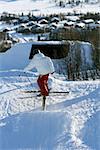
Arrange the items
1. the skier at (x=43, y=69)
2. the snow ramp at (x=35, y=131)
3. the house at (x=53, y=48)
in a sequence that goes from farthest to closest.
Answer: the house at (x=53, y=48)
the skier at (x=43, y=69)
the snow ramp at (x=35, y=131)

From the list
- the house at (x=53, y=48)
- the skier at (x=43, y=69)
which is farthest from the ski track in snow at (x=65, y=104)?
the house at (x=53, y=48)

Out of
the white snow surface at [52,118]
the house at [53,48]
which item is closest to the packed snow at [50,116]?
the white snow surface at [52,118]

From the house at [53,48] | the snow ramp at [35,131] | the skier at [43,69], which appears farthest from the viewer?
the house at [53,48]

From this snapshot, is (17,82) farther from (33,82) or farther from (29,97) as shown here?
(29,97)

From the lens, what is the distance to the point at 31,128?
23.6ft

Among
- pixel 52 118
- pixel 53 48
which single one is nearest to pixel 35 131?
pixel 52 118

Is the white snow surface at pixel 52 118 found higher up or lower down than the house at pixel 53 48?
higher up

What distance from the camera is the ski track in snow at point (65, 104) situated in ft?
22.4

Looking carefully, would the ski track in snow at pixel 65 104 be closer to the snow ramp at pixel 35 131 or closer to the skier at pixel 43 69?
the snow ramp at pixel 35 131

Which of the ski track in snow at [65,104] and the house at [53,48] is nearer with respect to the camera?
the ski track in snow at [65,104]

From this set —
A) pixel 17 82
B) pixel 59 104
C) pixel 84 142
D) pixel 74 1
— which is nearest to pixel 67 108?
pixel 59 104

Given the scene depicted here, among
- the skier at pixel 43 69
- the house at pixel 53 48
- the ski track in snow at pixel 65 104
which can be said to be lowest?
the house at pixel 53 48

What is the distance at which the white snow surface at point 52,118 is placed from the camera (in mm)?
6773

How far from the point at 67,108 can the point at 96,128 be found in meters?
0.94
